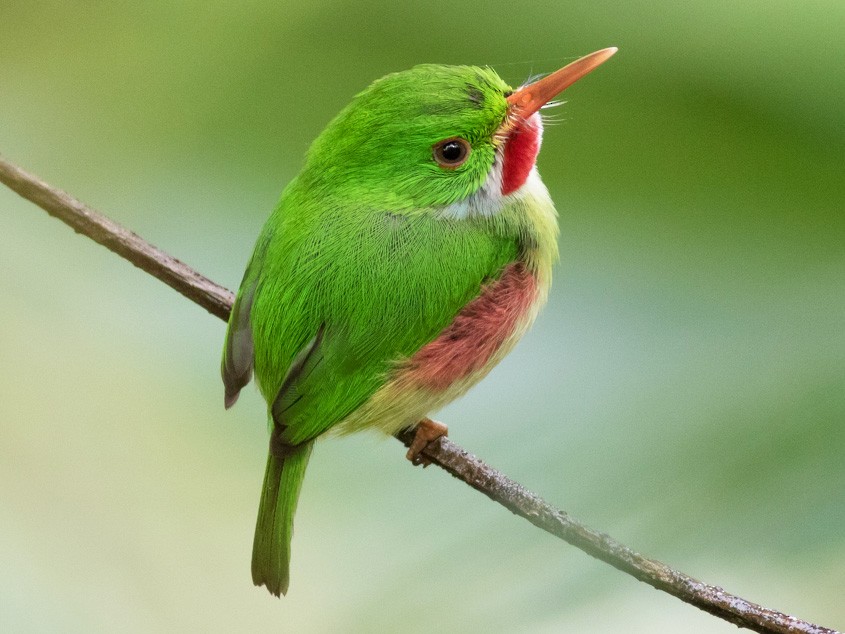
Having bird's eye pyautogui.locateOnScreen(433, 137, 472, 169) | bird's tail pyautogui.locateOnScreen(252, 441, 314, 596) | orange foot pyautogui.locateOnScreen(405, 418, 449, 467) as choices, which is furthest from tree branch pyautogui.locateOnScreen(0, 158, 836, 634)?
bird's eye pyautogui.locateOnScreen(433, 137, 472, 169)

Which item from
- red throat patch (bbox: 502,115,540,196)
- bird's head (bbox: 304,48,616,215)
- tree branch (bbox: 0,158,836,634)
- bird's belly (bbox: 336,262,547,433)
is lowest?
tree branch (bbox: 0,158,836,634)

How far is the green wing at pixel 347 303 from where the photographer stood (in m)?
0.68

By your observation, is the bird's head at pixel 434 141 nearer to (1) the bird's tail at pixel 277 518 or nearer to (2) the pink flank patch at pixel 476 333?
(2) the pink flank patch at pixel 476 333

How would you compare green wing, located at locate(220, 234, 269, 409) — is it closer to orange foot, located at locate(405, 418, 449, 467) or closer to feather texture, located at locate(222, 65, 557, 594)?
feather texture, located at locate(222, 65, 557, 594)

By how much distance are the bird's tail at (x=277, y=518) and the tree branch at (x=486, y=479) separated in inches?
5.3

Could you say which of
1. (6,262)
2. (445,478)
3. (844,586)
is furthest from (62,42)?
(844,586)

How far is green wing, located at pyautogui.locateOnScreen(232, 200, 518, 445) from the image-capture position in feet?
2.22

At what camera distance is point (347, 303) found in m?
0.68

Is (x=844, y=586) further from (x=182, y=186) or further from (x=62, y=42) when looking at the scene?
(x=62, y=42)

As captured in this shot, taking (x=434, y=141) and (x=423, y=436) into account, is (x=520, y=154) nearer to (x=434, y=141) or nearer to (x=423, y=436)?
(x=434, y=141)

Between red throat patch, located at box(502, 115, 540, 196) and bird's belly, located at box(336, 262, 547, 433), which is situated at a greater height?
red throat patch, located at box(502, 115, 540, 196)

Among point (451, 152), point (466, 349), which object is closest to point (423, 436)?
point (466, 349)

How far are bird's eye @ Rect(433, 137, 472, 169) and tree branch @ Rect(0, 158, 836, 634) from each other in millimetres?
239

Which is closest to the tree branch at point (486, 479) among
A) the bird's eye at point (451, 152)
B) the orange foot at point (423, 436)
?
the orange foot at point (423, 436)
